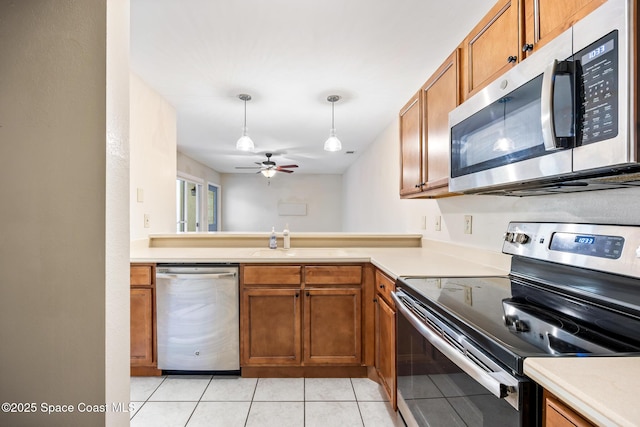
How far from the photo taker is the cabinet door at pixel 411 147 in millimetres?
1966

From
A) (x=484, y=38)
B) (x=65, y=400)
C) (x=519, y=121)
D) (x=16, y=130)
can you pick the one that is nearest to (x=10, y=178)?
(x=16, y=130)

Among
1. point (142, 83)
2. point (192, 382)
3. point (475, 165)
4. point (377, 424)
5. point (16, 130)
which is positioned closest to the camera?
point (16, 130)

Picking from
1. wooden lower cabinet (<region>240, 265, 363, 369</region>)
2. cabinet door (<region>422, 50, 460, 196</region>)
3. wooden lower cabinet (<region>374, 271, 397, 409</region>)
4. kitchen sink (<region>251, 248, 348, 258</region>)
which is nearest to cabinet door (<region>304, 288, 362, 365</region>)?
wooden lower cabinet (<region>240, 265, 363, 369</region>)

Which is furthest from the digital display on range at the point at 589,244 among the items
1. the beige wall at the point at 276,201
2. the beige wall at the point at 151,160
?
the beige wall at the point at 276,201

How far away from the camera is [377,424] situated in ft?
5.44

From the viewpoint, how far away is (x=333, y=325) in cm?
210

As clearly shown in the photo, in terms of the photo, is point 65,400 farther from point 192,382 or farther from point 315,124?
point 315,124

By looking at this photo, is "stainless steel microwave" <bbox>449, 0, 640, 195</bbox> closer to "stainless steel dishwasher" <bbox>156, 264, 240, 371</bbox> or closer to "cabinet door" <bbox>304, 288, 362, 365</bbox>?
"cabinet door" <bbox>304, 288, 362, 365</bbox>

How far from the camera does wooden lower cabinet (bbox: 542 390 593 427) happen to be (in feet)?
1.82

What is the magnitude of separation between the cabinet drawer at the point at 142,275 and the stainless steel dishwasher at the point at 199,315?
0.20 feet

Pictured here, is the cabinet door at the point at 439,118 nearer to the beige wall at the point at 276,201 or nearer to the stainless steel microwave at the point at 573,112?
the stainless steel microwave at the point at 573,112

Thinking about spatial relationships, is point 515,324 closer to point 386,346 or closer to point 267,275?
point 386,346

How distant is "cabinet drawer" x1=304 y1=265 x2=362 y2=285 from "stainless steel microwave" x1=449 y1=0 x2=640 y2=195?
3.83 feet

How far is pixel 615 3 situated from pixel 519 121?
357 millimetres
